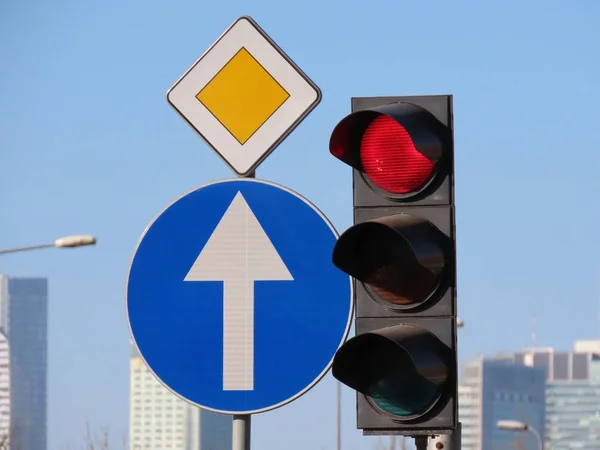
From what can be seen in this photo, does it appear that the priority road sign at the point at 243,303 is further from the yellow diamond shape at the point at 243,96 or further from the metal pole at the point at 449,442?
the metal pole at the point at 449,442

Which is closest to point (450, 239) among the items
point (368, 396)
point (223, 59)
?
point (368, 396)

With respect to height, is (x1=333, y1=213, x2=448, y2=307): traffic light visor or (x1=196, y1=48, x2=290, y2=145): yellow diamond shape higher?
(x1=196, y1=48, x2=290, y2=145): yellow diamond shape

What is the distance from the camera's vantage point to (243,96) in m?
4.89

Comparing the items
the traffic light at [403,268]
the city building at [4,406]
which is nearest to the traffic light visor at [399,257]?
the traffic light at [403,268]

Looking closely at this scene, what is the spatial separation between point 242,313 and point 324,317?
24 cm

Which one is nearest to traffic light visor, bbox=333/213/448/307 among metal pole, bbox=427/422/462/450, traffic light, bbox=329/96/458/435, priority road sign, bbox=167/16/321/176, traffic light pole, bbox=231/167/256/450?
traffic light, bbox=329/96/458/435

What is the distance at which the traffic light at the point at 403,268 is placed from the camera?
4715mm

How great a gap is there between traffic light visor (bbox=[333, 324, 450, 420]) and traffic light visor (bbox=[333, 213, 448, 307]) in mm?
112

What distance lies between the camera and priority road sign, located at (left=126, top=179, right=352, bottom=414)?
15.3 ft

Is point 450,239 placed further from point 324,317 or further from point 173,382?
point 173,382

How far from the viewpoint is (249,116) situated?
487cm

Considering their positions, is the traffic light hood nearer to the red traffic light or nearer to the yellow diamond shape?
the red traffic light

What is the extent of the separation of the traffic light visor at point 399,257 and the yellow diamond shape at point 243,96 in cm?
46

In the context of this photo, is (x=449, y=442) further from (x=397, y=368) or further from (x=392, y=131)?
(x=392, y=131)
